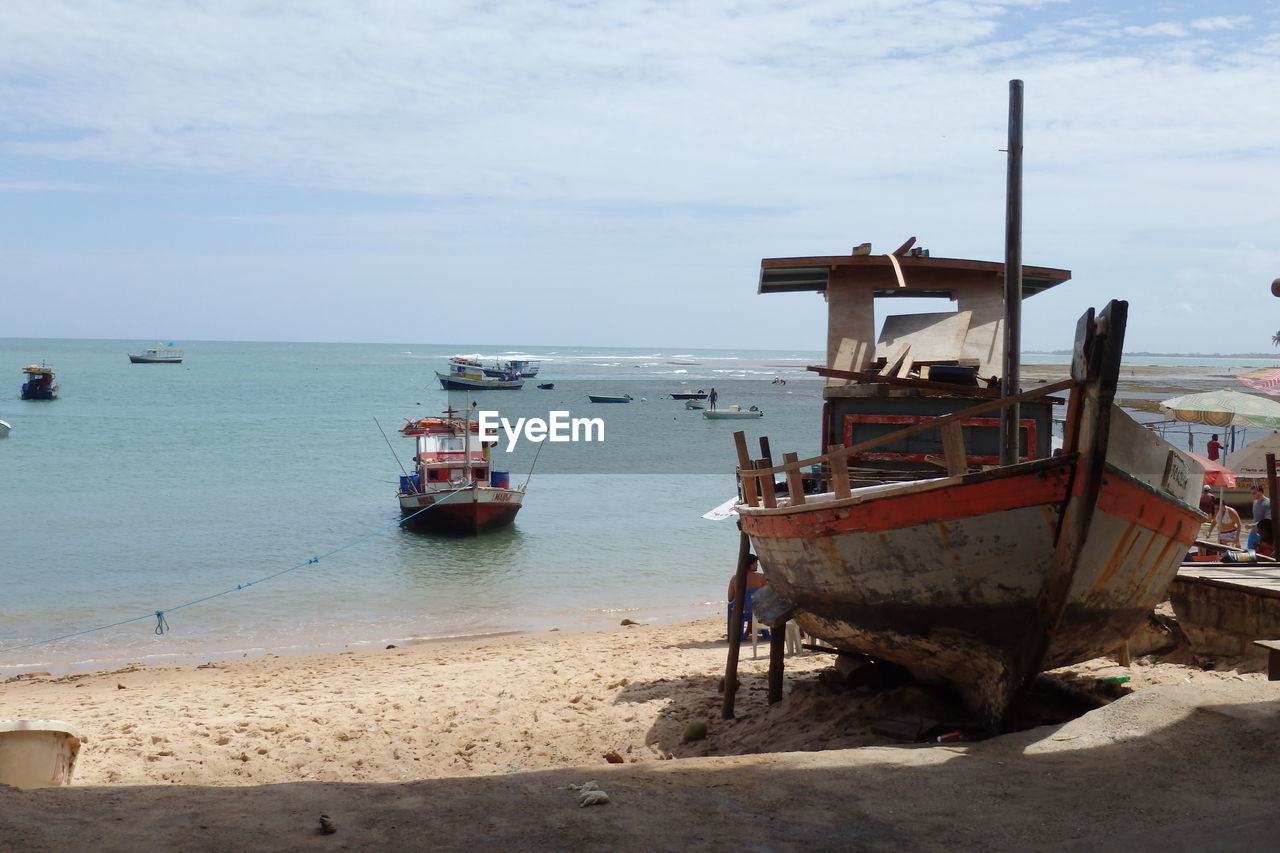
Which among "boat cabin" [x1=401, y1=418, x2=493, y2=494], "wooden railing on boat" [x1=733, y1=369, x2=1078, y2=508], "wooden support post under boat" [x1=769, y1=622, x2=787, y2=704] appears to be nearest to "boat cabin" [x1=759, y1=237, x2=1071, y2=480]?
"wooden railing on boat" [x1=733, y1=369, x2=1078, y2=508]

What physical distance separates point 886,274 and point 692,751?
A: 17.3 feet

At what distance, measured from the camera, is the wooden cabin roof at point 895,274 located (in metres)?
11.1

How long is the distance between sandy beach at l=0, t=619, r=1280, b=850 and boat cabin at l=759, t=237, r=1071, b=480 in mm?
2278

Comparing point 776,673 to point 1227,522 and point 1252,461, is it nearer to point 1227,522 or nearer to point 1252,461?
point 1227,522

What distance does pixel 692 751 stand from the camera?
891 cm

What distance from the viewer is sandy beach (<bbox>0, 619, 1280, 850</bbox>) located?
4719mm

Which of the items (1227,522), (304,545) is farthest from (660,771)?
(304,545)

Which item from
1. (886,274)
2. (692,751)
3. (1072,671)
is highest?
(886,274)

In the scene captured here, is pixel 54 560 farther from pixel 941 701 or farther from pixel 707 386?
pixel 707 386

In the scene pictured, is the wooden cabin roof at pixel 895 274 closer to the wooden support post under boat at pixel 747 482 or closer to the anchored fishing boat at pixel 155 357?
the wooden support post under boat at pixel 747 482

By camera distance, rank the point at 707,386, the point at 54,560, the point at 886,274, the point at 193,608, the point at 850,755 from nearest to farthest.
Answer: the point at 850,755 → the point at 886,274 → the point at 193,608 → the point at 54,560 → the point at 707,386

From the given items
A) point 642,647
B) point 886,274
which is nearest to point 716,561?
point 642,647

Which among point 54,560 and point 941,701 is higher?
point 941,701

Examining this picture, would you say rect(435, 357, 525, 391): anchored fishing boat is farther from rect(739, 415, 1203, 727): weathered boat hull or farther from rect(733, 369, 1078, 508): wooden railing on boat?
rect(739, 415, 1203, 727): weathered boat hull
